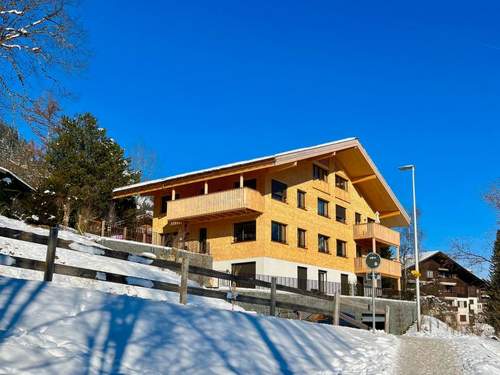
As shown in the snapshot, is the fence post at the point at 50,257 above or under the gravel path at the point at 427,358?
above

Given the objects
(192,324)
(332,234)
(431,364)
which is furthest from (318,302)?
(192,324)

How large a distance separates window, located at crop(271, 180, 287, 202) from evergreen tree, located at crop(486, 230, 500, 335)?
501 inches

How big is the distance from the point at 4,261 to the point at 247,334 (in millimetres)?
3949

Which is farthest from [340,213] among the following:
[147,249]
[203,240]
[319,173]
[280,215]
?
[147,249]

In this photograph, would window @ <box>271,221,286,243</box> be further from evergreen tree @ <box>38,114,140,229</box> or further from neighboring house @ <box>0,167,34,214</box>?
neighboring house @ <box>0,167,34,214</box>

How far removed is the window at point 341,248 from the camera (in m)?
38.4

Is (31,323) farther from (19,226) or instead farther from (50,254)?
(19,226)

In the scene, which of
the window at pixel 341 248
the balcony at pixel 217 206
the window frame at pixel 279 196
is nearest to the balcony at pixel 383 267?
the window at pixel 341 248

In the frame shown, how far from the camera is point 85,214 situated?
30.5 m

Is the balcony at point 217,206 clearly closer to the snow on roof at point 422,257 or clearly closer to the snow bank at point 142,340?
the snow bank at point 142,340

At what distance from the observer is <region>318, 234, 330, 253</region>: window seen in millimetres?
36188

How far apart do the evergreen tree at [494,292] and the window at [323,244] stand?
10.1 metres

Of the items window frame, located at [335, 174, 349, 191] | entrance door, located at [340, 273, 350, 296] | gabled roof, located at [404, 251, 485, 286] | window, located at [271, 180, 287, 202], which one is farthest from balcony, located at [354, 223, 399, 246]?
gabled roof, located at [404, 251, 485, 286]

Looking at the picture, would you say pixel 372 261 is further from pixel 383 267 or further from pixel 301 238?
pixel 383 267
